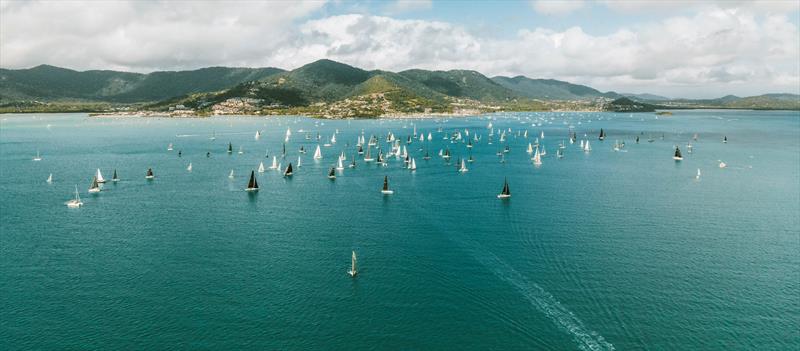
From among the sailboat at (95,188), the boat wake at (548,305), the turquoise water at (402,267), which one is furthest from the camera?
the sailboat at (95,188)

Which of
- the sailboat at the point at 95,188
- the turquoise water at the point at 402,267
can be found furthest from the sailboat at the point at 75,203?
the sailboat at the point at 95,188

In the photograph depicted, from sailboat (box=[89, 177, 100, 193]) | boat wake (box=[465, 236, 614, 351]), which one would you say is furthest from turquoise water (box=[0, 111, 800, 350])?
sailboat (box=[89, 177, 100, 193])

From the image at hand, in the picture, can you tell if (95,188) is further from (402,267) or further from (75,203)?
(402,267)

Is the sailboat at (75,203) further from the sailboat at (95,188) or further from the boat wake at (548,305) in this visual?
the boat wake at (548,305)

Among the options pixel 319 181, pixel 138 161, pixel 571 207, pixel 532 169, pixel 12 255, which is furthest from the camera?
pixel 138 161

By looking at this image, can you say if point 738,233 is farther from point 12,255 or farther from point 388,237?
point 12,255

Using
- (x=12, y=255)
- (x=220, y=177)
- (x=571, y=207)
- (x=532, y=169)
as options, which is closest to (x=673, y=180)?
(x=532, y=169)

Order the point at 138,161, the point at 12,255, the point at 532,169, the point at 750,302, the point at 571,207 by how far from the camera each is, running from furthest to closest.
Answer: the point at 138,161
the point at 532,169
the point at 571,207
the point at 12,255
the point at 750,302

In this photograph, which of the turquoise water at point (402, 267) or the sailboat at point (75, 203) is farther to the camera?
the sailboat at point (75, 203)
